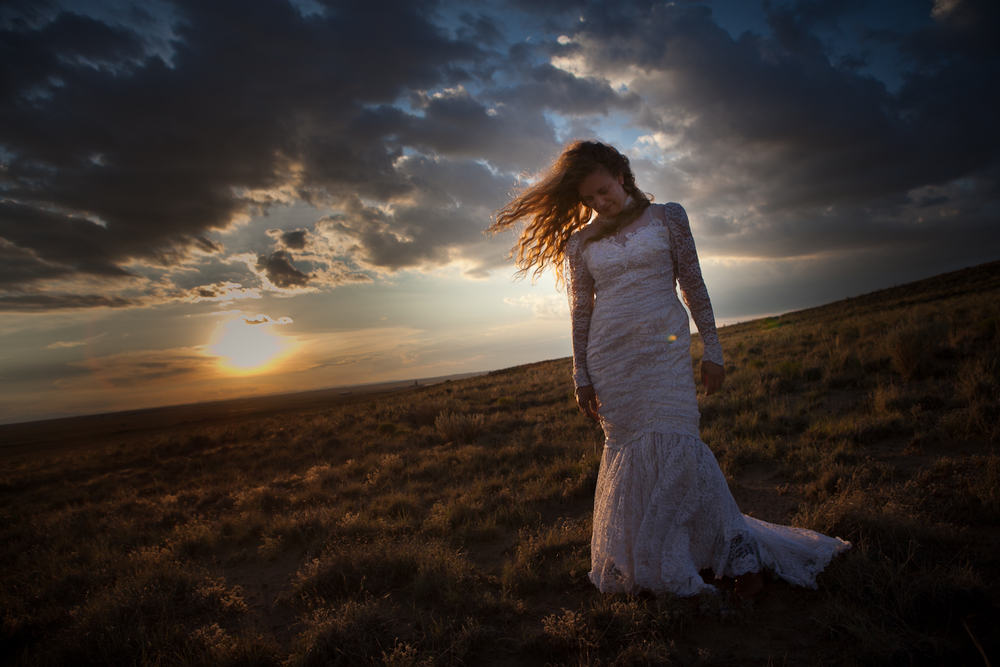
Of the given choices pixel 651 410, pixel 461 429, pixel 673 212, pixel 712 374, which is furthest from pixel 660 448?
pixel 461 429

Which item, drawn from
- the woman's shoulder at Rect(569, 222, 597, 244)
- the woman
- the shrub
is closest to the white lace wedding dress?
the woman

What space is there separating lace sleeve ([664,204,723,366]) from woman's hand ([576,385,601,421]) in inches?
28.8

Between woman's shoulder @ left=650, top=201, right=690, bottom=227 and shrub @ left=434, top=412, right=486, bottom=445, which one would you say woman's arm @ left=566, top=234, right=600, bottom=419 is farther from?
shrub @ left=434, top=412, right=486, bottom=445

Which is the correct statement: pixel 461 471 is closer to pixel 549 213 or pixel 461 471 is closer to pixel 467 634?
pixel 467 634

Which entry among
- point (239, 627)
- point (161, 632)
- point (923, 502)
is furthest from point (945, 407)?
point (161, 632)

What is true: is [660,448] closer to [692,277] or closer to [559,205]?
[692,277]

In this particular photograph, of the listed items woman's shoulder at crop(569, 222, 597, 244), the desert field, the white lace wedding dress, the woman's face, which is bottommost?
the desert field

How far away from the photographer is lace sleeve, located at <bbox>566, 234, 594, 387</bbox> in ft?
9.70

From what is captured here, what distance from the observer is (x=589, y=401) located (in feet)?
9.70

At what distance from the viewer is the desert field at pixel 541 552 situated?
7.38 ft

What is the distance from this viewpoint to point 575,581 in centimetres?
303

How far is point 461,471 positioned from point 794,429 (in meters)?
4.42

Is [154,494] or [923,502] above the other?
[923,502]

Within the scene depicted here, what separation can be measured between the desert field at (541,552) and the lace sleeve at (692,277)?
142cm
